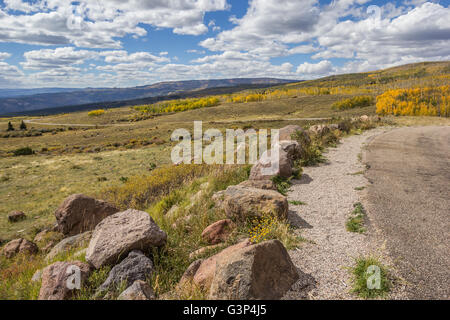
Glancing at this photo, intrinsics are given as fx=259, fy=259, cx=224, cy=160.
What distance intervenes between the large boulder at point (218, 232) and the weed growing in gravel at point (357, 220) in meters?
2.70

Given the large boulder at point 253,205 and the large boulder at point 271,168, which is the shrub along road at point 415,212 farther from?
the large boulder at point 271,168

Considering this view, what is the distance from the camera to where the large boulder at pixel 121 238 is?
478cm

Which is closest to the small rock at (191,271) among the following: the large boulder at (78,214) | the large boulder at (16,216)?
the large boulder at (78,214)

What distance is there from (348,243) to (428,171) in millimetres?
7641

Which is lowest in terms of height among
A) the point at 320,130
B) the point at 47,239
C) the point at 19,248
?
the point at 47,239

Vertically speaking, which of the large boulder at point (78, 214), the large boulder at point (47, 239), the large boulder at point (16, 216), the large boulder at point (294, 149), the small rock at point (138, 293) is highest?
the large boulder at point (294, 149)

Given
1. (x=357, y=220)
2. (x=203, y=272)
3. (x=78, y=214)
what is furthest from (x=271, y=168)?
(x=78, y=214)

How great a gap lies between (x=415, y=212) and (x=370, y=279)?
12.8ft

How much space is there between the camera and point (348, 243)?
5.29 m

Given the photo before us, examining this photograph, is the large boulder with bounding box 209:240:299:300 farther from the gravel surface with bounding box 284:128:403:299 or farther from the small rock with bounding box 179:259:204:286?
the small rock with bounding box 179:259:204:286

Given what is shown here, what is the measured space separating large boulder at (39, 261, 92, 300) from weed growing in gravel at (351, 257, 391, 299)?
14.2 feet

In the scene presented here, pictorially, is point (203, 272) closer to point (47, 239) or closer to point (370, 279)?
point (370, 279)

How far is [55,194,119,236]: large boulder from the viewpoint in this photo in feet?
31.5

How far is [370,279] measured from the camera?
3848 mm
